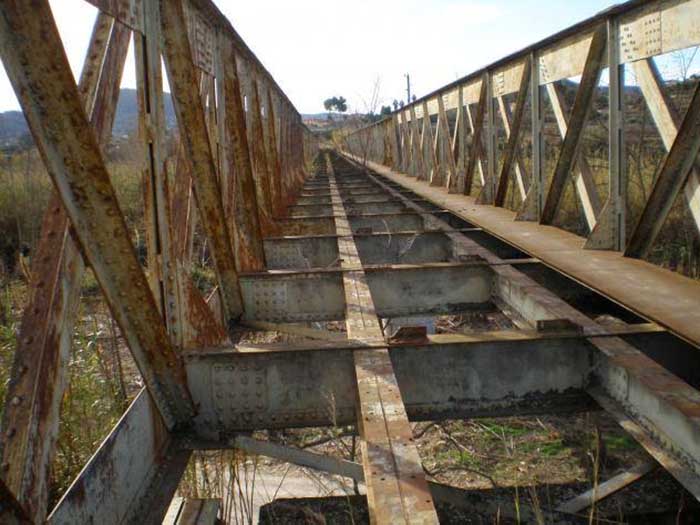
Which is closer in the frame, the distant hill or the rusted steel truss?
the rusted steel truss

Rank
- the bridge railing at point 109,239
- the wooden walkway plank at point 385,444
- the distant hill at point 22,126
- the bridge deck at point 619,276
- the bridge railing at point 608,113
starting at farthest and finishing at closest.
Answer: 1. the distant hill at point 22,126
2. the bridge railing at point 608,113
3. the bridge deck at point 619,276
4. the bridge railing at point 109,239
5. the wooden walkway plank at point 385,444

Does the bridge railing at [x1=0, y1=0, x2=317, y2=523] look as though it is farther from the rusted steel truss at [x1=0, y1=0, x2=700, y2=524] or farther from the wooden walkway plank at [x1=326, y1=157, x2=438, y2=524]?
the wooden walkway plank at [x1=326, y1=157, x2=438, y2=524]

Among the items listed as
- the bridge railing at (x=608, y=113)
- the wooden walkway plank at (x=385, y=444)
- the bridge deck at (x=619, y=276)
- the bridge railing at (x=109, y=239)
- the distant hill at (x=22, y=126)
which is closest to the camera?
the wooden walkway plank at (x=385, y=444)

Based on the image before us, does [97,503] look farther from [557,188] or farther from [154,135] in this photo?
[557,188]

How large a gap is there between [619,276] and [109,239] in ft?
9.50

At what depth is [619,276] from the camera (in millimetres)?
3957

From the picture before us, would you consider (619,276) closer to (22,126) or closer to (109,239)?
(109,239)

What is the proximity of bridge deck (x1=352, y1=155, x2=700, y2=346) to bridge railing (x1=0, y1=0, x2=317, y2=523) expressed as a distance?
215cm

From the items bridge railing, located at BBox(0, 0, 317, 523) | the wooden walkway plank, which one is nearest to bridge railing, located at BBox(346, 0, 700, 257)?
the wooden walkway plank

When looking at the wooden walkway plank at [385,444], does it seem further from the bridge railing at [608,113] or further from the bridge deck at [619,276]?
the bridge railing at [608,113]

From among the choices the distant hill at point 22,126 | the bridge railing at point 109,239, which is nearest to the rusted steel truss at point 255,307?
the bridge railing at point 109,239

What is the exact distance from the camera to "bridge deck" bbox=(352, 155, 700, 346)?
124 inches

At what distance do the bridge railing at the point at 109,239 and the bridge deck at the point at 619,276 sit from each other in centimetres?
215

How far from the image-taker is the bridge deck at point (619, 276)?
124 inches
